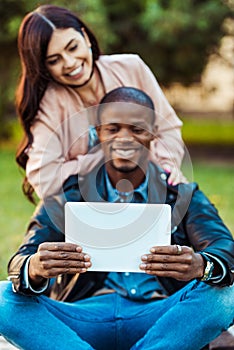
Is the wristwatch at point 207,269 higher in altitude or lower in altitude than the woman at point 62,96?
lower

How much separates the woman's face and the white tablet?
2.74 feet

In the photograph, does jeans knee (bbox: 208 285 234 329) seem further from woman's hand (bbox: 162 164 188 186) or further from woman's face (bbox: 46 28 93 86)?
woman's face (bbox: 46 28 93 86)

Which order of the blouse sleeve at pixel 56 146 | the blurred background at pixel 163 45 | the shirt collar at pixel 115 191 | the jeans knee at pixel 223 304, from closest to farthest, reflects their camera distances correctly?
the jeans knee at pixel 223 304 → the shirt collar at pixel 115 191 → the blouse sleeve at pixel 56 146 → the blurred background at pixel 163 45

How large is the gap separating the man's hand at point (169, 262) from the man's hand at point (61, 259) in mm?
196

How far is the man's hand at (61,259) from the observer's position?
2285 mm

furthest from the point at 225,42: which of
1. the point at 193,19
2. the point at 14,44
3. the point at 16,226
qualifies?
the point at 16,226

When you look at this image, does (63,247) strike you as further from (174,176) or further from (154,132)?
(154,132)

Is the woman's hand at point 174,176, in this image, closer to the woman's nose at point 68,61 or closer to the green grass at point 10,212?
the woman's nose at point 68,61

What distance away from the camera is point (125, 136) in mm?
2725

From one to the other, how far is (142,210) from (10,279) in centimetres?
51

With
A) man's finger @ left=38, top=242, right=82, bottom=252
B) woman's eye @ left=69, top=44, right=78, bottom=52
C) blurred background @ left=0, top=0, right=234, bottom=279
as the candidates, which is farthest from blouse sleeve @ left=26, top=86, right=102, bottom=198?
blurred background @ left=0, top=0, right=234, bottom=279

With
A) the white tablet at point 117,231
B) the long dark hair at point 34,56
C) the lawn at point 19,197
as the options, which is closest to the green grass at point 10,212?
the lawn at point 19,197

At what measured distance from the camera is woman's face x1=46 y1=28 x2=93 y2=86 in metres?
3.06

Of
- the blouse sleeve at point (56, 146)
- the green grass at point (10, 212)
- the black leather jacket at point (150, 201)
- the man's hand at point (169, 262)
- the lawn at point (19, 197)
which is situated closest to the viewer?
the man's hand at point (169, 262)
